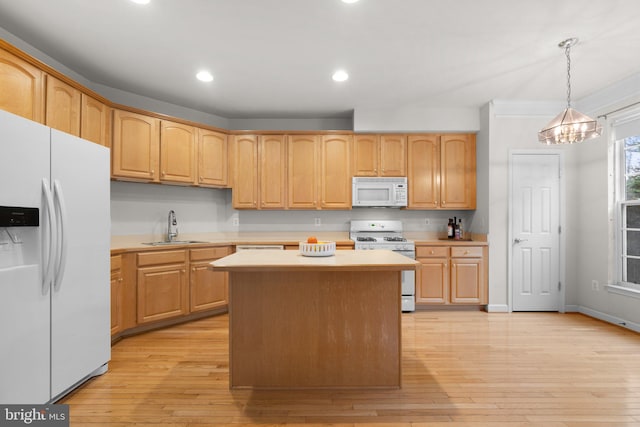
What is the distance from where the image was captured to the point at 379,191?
4.55 m

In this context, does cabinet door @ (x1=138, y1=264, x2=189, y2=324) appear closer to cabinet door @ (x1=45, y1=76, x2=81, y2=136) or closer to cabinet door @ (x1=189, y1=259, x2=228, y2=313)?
cabinet door @ (x1=189, y1=259, x2=228, y2=313)

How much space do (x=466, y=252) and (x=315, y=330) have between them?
2.73m

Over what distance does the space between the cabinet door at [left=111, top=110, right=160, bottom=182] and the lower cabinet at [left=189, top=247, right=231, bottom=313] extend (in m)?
1.01

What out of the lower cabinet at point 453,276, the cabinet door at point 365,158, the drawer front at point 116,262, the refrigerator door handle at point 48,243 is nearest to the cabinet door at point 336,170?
the cabinet door at point 365,158

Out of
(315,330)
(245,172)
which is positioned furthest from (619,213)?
(245,172)

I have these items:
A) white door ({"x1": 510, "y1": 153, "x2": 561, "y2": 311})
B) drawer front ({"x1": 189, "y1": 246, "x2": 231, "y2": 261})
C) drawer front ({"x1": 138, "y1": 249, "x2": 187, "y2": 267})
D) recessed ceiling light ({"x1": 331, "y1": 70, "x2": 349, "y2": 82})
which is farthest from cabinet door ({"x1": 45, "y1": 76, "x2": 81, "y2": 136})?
white door ({"x1": 510, "y1": 153, "x2": 561, "y2": 311})

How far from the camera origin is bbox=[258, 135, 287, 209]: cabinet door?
15.0 ft

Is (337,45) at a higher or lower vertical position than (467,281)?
higher

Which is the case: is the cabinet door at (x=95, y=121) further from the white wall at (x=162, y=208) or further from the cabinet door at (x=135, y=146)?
the white wall at (x=162, y=208)

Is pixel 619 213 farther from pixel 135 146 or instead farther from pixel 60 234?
pixel 135 146

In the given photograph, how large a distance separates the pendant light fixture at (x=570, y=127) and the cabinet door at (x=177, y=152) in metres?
3.67

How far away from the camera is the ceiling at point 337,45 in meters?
2.40

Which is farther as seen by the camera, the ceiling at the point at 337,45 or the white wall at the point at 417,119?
the white wall at the point at 417,119

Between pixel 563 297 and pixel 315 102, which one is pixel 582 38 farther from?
pixel 563 297
